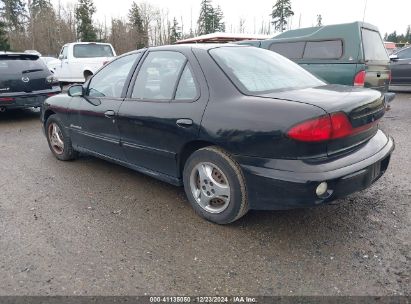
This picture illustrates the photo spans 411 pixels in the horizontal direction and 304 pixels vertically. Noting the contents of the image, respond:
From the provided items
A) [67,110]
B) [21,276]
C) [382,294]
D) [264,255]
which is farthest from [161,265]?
[67,110]

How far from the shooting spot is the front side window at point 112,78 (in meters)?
3.77

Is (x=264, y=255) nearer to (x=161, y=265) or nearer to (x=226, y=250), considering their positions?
(x=226, y=250)

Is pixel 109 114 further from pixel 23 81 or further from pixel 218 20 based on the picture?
pixel 218 20

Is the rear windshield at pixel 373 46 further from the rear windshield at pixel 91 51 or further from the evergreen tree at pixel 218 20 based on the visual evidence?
the evergreen tree at pixel 218 20

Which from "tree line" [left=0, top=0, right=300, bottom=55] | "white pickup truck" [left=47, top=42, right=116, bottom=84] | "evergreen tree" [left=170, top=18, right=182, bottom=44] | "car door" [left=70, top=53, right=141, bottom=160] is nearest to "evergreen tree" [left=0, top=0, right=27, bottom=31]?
"tree line" [left=0, top=0, right=300, bottom=55]

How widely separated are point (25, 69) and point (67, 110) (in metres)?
4.07

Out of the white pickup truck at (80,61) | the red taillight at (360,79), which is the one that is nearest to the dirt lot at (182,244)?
the red taillight at (360,79)

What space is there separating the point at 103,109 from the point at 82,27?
4248cm

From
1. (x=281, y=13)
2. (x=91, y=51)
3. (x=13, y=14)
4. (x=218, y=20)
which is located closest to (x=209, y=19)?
(x=218, y=20)

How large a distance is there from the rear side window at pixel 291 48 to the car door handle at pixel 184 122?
5.10m

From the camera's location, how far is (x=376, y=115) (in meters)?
2.85

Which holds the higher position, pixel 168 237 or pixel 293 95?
pixel 293 95

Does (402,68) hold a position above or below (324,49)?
below

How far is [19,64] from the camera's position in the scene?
25.1 feet
